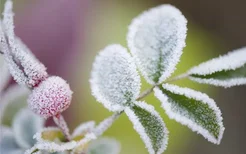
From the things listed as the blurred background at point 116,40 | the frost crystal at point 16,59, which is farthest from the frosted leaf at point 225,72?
the blurred background at point 116,40

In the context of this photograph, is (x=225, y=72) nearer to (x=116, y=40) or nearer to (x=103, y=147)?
(x=103, y=147)

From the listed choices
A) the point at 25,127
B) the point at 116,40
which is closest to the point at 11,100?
the point at 25,127

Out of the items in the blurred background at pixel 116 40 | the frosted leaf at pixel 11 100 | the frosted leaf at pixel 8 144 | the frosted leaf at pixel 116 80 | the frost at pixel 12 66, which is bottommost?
the frosted leaf at pixel 116 80

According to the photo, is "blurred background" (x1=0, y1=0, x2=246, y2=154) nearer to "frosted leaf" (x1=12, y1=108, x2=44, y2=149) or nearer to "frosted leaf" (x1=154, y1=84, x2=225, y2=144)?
"frosted leaf" (x1=12, y1=108, x2=44, y2=149)

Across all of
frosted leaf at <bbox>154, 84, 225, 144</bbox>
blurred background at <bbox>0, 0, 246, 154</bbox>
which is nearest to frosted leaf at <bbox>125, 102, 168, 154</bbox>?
frosted leaf at <bbox>154, 84, 225, 144</bbox>

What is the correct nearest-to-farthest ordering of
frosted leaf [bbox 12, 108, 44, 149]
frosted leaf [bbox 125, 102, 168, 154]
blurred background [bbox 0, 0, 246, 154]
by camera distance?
frosted leaf [bbox 125, 102, 168, 154]
frosted leaf [bbox 12, 108, 44, 149]
blurred background [bbox 0, 0, 246, 154]

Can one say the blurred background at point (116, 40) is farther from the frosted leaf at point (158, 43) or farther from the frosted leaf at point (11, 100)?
the frosted leaf at point (158, 43)

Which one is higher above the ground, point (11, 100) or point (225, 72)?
point (11, 100)
